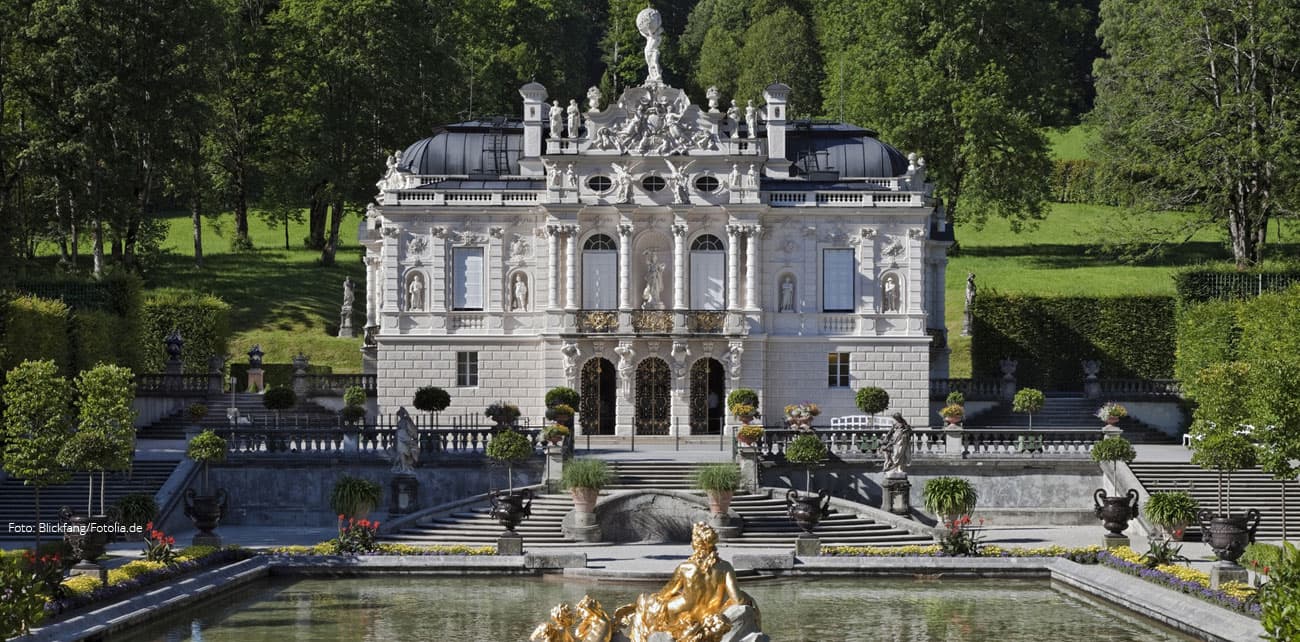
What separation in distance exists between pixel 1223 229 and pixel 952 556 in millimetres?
35597

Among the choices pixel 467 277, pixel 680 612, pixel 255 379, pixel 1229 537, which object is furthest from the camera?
pixel 255 379

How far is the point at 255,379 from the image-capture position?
60.9 m

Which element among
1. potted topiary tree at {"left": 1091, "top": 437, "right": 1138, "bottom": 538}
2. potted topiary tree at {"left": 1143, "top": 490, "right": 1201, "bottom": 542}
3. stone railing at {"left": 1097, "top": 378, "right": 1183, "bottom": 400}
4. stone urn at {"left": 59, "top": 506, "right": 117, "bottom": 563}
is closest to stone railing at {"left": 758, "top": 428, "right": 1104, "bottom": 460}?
potted topiary tree at {"left": 1091, "top": 437, "right": 1138, "bottom": 538}

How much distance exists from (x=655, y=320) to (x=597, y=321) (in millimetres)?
1616

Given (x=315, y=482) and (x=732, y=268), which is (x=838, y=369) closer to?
(x=732, y=268)

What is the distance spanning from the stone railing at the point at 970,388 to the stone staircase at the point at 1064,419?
42 cm

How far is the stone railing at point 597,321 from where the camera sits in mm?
54844

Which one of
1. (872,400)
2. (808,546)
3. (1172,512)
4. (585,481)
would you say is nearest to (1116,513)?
(1172,512)

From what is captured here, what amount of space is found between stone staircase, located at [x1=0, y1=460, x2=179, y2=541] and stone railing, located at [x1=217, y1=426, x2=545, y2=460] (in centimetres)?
169

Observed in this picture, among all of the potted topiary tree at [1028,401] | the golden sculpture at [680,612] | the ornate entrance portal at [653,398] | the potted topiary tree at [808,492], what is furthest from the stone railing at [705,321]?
the golden sculpture at [680,612]

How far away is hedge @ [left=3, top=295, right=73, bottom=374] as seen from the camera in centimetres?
4625

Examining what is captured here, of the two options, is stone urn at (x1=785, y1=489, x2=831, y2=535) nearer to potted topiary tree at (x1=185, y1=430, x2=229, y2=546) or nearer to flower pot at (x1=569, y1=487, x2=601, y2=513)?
flower pot at (x1=569, y1=487, x2=601, y2=513)

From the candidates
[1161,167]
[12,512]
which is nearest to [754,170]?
[1161,167]

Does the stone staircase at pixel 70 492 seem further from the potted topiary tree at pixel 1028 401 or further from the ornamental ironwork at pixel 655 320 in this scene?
the potted topiary tree at pixel 1028 401
